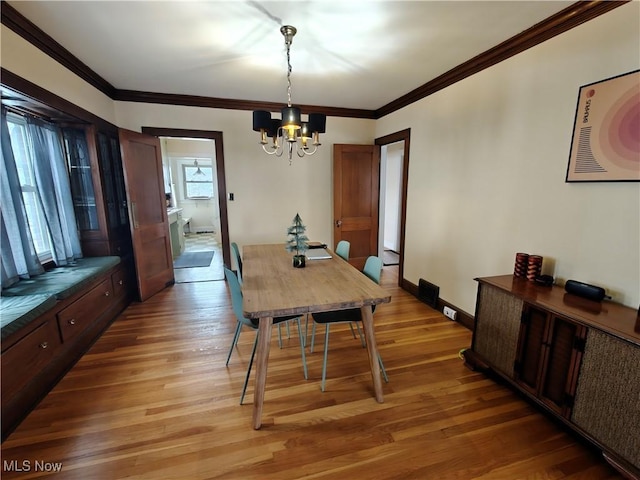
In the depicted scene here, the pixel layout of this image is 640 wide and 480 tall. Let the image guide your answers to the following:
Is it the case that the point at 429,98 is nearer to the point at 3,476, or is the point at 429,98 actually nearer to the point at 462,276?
the point at 462,276

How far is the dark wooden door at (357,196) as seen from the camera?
4430mm

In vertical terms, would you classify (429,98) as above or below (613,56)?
above

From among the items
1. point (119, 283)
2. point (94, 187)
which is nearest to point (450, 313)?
point (119, 283)

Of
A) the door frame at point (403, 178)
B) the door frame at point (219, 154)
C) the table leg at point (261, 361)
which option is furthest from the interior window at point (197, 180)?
the table leg at point (261, 361)

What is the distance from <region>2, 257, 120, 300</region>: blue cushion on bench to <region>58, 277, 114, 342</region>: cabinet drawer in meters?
0.14

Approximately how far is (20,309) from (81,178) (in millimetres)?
1786

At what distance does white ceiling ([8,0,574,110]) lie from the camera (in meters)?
1.89

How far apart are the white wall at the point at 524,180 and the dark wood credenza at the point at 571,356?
37 centimetres

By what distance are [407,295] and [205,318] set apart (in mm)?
2494

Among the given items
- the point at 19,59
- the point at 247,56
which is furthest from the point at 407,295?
the point at 19,59

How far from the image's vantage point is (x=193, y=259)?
5605mm

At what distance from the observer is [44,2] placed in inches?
72.3

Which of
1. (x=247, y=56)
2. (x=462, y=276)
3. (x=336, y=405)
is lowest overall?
(x=336, y=405)

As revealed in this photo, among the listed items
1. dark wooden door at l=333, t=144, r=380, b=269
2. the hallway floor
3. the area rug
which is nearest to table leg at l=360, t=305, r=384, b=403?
dark wooden door at l=333, t=144, r=380, b=269
